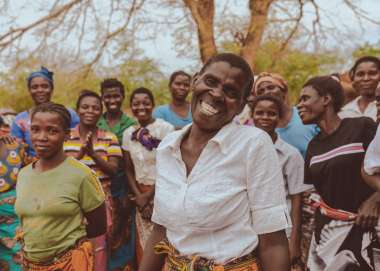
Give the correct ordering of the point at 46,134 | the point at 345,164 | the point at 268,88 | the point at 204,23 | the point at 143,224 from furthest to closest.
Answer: the point at 204,23
the point at 143,224
the point at 268,88
the point at 345,164
the point at 46,134

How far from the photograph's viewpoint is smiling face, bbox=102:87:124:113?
4.84 meters

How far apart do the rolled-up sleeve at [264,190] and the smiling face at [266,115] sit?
6.75 feet

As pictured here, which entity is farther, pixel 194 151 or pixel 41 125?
pixel 41 125

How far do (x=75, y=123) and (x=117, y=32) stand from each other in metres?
3.89

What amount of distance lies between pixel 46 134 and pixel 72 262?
2.36ft

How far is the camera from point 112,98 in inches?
191

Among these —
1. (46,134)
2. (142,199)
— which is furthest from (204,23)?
(46,134)

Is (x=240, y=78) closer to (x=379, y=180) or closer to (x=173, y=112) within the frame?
(x=379, y=180)

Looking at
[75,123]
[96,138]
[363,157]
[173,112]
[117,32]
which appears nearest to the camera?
[363,157]

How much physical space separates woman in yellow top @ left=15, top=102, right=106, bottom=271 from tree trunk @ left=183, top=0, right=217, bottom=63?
5082mm

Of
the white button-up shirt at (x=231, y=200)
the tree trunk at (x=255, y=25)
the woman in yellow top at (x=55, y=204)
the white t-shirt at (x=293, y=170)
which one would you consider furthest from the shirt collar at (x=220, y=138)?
the tree trunk at (x=255, y=25)

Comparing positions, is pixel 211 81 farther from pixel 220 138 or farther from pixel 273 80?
pixel 273 80

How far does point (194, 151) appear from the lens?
6.02ft

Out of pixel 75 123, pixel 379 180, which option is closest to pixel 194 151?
pixel 379 180
